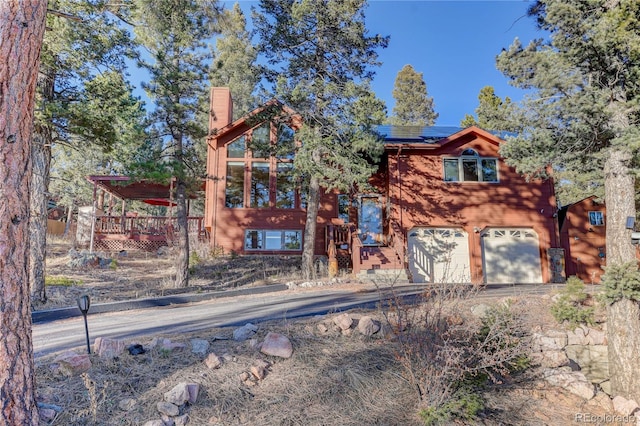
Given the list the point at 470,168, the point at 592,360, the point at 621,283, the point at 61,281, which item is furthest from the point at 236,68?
the point at 592,360

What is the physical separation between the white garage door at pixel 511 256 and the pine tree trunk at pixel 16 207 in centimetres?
1450

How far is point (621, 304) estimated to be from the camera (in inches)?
233

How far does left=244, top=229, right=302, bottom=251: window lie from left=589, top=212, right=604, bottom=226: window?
529 inches

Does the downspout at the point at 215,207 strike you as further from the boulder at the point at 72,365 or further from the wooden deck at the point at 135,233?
the boulder at the point at 72,365

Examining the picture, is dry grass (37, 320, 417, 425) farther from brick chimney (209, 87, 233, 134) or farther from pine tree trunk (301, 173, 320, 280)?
brick chimney (209, 87, 233, 134)

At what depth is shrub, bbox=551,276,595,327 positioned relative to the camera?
6.79 meters

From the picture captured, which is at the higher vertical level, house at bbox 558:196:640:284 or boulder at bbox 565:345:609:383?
house at bbox 558:196:640:284

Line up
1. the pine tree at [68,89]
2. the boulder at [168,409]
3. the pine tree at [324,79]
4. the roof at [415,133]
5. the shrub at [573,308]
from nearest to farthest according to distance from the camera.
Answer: the boulder at [168,409]
the shrub at [573,308]
the pine tree at [68,89]
the pine tree at [324,79]
the roof at [415,133]

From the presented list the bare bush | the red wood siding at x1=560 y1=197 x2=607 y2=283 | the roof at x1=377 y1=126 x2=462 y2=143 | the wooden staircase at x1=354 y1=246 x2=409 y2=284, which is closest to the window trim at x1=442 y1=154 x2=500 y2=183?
the roof at x1=377 y1=126 x2=462 y2=143

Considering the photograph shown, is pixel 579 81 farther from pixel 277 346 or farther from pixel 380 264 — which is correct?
pixel 380 264

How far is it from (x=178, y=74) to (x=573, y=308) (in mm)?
11693

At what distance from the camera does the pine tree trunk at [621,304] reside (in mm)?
5711

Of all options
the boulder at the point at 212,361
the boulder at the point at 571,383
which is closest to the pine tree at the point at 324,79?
the boulder at the point at 571,383

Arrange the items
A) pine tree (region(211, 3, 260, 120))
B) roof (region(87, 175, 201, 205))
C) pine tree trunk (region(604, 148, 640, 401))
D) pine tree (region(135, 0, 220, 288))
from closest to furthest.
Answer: pine tree trunk (region(604, 148, 640, 401))
pine tree (region(135, 0, 220, 288))
roof (region(87, 175, 201, 205))
pine tree (region(211, 3, 260, 120))
